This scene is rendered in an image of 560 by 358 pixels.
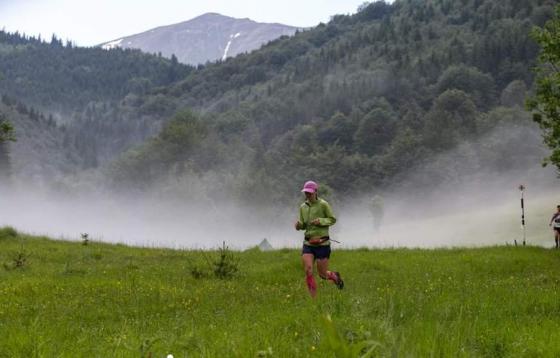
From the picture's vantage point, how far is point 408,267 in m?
21.8

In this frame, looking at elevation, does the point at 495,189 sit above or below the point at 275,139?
below

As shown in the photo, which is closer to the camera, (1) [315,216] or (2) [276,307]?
(2) [276,307]

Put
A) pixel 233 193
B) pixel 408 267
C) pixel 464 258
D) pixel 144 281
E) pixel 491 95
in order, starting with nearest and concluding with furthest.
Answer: pixel 144 281, pixel 408 267, pixel 464 258, pixel 233 193, pixel 491 95

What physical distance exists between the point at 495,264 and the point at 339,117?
554ft

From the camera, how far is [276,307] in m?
11.5

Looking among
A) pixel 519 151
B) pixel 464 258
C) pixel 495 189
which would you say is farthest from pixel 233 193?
pixel 464 258

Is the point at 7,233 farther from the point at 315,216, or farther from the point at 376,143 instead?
the point at 376,143

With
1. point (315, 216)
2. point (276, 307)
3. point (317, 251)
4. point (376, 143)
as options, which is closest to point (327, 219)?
point (315, 216)

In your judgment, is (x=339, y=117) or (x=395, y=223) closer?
(x=395, y=223)

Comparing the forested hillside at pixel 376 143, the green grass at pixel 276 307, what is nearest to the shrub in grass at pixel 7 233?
the green grass at pixel 276 307

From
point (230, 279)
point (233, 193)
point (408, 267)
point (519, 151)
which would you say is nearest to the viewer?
point (230, 279)

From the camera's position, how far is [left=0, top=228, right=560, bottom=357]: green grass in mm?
5805

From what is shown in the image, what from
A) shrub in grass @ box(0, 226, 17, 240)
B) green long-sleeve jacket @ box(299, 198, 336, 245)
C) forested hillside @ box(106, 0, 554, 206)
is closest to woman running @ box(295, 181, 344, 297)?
green long-sleeve jacket @ box(299, 198, 336, 245)

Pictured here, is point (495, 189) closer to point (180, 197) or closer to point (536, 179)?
point (536, 179)
